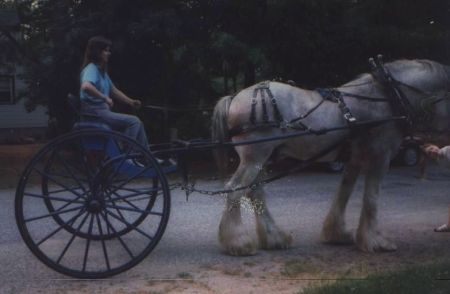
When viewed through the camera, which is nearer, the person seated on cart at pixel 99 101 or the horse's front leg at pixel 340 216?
the person seated on cart at pixel 99 101

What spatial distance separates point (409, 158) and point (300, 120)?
9221mm

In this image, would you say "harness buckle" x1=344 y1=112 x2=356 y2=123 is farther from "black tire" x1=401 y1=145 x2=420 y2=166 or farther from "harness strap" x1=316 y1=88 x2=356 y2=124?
"black tire" x1=401 y1=145 x2=420 y2=166

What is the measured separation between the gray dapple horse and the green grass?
1.55 meters

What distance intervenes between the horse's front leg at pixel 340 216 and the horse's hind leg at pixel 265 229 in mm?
503

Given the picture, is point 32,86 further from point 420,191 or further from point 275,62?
point 420,191

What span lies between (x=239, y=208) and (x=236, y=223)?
16 centimetres

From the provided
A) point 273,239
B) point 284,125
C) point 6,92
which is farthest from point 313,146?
point 6,92

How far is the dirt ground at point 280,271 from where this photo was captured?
5816mm

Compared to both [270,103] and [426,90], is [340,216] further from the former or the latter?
[426,90]

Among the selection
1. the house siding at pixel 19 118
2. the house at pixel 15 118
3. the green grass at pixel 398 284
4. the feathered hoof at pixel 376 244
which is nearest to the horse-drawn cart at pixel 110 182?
the feathered hoof at pixel 376 244

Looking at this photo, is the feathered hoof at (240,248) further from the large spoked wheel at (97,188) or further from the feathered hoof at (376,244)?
the feathered hoof at (376,244)

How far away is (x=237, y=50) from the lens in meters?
11.3

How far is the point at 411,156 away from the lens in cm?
1560

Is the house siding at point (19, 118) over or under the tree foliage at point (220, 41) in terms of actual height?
under
